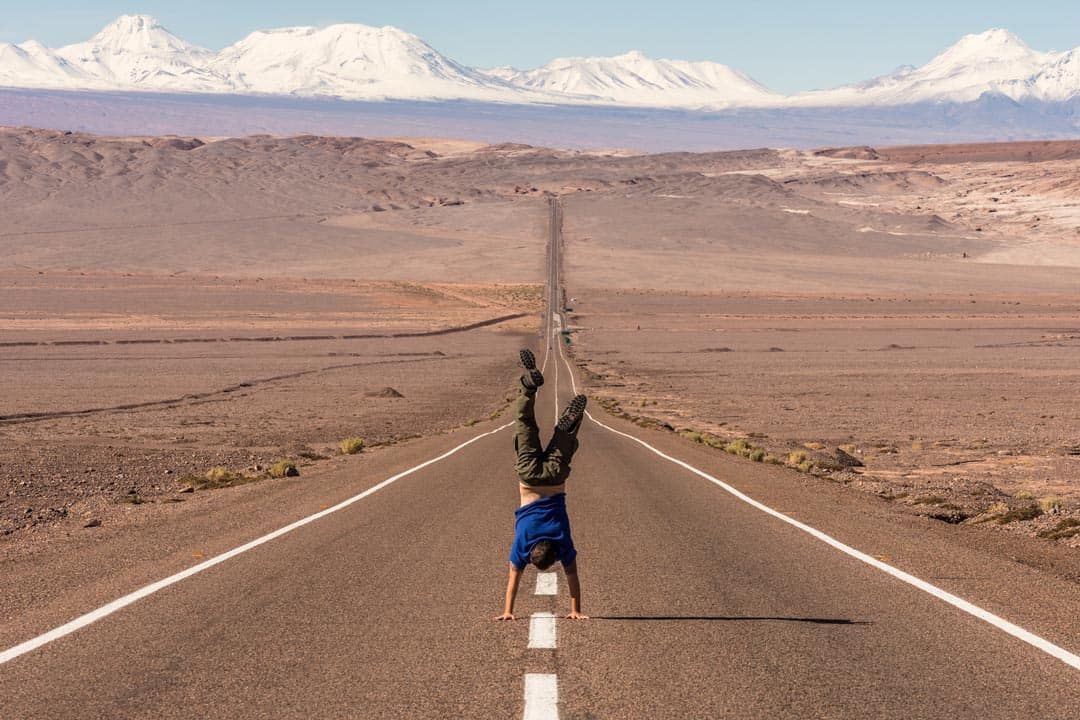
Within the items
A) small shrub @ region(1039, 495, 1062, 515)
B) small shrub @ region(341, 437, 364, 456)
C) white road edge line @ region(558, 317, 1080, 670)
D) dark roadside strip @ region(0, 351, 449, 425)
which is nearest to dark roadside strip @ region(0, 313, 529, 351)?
dark roadside strip @ region(0, 351, 449, 425)

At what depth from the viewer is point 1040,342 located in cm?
7494

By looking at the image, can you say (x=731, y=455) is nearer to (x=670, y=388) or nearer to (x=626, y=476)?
(x=626, y=476)

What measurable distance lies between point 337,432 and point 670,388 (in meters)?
25.8

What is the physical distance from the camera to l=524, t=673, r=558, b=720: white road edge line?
6453mm

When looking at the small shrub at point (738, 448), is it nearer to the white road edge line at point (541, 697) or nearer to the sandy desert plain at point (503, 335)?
the sandy desert plain at point (503, 335)

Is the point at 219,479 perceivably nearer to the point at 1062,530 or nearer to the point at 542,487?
the point at 542,487

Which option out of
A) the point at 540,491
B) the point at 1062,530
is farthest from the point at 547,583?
the point at 1062,530

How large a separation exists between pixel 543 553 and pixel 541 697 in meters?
1.56

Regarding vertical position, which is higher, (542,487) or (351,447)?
(542,487)

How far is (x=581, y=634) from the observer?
27.0 ft

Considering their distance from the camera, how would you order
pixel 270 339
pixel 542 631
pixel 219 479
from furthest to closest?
pixel 270 339
pixel 219 479
pixel 542 631

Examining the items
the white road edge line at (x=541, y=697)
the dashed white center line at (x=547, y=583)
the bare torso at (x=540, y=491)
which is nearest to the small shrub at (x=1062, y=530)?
the dashed white center line at (x=547, y=583)

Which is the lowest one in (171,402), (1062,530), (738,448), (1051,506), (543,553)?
(171,402)

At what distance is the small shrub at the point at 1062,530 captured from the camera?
13.7 m
